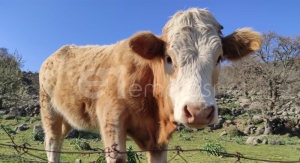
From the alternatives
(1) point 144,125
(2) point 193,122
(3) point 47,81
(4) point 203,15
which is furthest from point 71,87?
(2) point 193,122

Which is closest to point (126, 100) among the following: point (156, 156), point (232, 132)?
point (156, 156)

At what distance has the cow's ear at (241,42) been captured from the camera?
15.4 feet

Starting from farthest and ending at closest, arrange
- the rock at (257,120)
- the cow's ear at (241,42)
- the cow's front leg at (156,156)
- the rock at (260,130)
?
1. the rock at (257,120)
2. the rock at (260,130)
3. the cow's front leg at (156,156)
4. the cow's ear at (241,42)

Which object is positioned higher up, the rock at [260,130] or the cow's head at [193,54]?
the cow's head at [193,54]

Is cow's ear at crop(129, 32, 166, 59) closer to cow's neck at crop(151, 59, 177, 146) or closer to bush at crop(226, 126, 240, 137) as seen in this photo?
cow's neck at crop(151, 59, 177, 146)

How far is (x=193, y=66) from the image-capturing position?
3.79 metres

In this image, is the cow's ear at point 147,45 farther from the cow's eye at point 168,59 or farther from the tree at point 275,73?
the tree at point 275,73

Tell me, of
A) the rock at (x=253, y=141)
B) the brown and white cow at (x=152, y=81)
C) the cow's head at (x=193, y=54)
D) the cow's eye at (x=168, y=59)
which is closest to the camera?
the cow's head at (x=193, y=54)

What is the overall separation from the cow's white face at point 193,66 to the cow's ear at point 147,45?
239mm

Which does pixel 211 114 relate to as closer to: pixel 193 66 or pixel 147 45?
pixel 193 66

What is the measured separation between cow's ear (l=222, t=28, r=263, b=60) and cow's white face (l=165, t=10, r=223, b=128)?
13.0 inches

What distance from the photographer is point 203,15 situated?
455 centimetres

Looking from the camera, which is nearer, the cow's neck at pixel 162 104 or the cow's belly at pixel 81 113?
the cow's neck at pixel 162 104

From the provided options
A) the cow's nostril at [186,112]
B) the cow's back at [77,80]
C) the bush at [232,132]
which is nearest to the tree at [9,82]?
the bush at [232,132]
